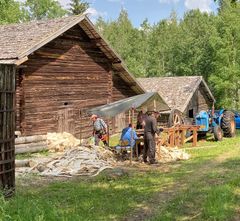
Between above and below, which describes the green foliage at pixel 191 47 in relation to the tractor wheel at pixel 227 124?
above

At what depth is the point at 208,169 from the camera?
1316cm

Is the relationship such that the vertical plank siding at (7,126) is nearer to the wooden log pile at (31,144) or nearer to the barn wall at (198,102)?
the wooden log pile at (31,144)

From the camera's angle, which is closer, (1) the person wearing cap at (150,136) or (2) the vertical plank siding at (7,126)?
(2) the vertical plank siding at (7,126)

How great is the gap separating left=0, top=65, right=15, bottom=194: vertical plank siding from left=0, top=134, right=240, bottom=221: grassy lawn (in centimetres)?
51

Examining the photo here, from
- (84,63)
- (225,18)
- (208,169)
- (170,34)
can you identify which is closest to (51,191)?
(208,169)

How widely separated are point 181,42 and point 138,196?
44.7 m

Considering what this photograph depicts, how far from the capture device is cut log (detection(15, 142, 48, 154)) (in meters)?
17.3

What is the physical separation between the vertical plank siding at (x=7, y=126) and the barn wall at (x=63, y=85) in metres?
9.79

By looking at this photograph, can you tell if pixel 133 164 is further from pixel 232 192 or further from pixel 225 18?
pixel 225 18

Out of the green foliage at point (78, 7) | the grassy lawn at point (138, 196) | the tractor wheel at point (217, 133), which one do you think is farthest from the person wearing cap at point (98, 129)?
the green foliage at point (78, 7)

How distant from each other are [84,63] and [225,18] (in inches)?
1004

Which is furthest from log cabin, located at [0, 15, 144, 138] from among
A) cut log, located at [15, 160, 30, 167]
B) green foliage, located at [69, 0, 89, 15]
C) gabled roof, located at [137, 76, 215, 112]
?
green foliage, located at [69, 0, 89, 15]

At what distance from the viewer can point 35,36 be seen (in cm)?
1934

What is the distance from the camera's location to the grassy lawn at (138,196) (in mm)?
7855
